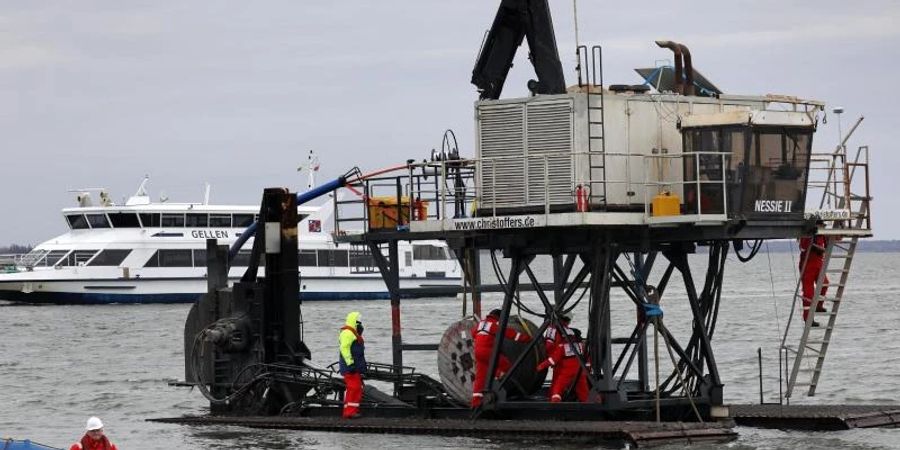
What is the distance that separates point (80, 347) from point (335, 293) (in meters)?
32.9

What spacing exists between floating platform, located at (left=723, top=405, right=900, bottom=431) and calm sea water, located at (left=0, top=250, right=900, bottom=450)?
7.2 inches

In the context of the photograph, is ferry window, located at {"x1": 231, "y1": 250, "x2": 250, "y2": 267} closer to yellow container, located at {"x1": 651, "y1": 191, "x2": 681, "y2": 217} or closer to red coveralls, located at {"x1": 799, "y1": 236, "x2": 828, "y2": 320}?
red coveralls, located at {"x1": 799, "y1": 236, "x2": 828, "y2": 320}

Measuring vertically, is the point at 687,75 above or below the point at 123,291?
above

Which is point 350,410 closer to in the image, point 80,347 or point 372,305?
point 80,347

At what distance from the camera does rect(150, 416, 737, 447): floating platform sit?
21.0 m

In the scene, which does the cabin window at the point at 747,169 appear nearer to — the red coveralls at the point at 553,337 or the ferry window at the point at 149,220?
the red coveralls at the point at 553,337

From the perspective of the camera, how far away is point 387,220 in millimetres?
26438

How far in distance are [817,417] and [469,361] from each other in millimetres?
5133

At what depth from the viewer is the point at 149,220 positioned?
269 feet

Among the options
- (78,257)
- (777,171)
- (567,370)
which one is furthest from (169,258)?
(777,171)

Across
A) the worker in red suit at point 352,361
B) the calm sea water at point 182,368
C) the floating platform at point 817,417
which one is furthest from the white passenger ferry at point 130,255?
the floating platform at point 817,417

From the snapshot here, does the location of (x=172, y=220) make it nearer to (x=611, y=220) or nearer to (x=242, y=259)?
(x=242, y=259)

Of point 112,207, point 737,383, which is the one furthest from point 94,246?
point 737,383

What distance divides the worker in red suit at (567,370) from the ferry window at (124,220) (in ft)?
202
